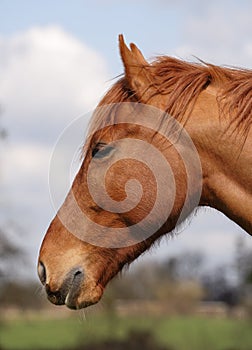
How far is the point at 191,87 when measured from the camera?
189 inches

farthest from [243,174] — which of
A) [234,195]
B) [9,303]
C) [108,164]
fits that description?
[9,303]

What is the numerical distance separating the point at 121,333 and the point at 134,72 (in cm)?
2665

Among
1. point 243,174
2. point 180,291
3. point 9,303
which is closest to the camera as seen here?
point 243,174

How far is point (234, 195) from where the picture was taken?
4781mm

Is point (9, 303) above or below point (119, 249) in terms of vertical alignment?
below

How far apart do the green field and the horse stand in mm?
12338

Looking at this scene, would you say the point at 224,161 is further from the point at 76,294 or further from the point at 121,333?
the point at 121,333

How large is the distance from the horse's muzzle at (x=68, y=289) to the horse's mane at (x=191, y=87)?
116 centimetres

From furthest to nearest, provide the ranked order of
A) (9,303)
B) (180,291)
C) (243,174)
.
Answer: (180,291), (9,303), (243,174)

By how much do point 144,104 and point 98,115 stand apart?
0.33 metres

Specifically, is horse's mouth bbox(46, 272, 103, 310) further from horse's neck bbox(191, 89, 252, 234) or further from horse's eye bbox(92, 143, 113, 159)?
horse's neck bbox(191, 89, 252, 234)

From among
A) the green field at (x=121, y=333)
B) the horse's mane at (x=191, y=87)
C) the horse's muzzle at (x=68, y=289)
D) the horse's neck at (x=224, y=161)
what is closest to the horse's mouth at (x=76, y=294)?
the horse's muzzle at (x=68, y=289)

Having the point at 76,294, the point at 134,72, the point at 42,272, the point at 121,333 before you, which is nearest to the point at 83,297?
the point at 76,294

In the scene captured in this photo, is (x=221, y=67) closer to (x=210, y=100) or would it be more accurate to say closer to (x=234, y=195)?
(x=210, y=100)
